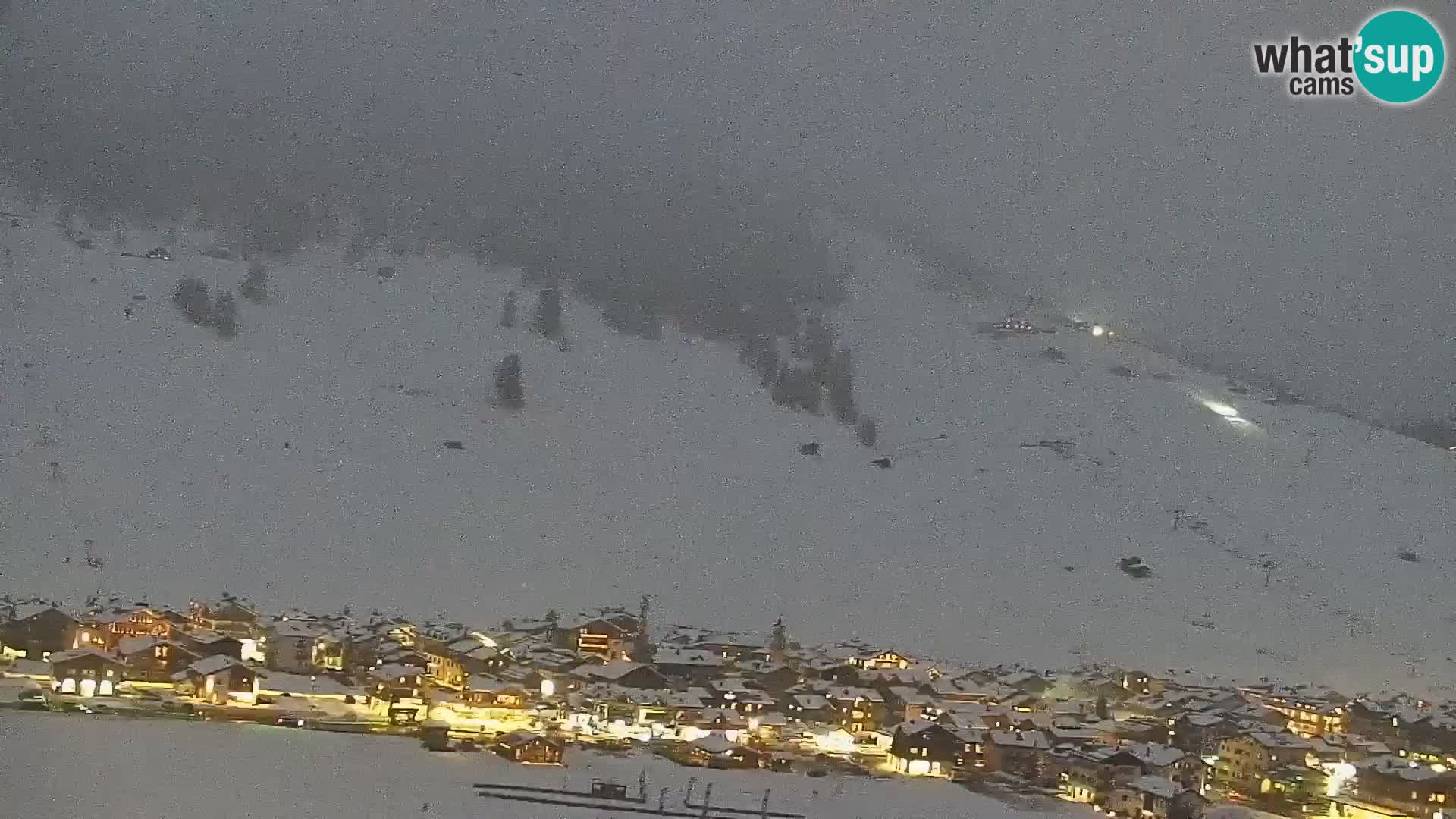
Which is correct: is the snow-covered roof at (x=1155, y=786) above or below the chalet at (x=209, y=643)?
below

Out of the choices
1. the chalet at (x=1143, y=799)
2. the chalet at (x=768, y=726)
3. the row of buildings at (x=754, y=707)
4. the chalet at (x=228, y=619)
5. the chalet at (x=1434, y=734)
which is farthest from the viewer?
the chalet at (x=1434, y=734)

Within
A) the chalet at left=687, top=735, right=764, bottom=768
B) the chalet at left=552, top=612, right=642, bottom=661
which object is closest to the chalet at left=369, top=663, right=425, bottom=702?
the chalet at left=552, top=612, right=642, bottom=661

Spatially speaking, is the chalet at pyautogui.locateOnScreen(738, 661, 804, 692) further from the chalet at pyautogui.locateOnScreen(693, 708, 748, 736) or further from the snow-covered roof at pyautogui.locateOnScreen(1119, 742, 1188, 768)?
the snow-covered roof at pyautogui.locateOnScreen(1119, 742, 1188, 768)

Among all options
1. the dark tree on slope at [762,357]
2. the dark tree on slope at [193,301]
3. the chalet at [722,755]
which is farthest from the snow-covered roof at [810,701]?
the dark tree on slope at [193,301]

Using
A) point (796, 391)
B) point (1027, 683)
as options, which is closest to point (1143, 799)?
point (1027, 683)

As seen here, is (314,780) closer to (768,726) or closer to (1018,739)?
(768,726)

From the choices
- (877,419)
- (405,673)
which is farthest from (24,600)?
(877,419)

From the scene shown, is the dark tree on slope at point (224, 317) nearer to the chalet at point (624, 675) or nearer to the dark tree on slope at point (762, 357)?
the dark tree on slope at point (762, 357)
